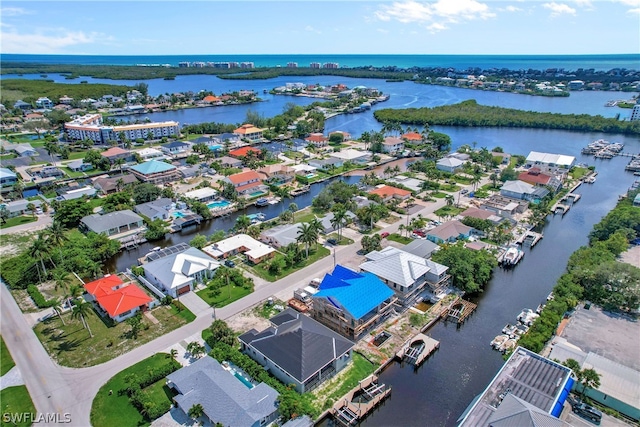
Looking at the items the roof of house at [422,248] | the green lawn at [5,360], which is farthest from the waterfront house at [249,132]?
the green lawn at [5,360]

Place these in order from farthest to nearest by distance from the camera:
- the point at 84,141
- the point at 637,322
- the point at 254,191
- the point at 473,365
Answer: the point at 84,141, the point at 254,191, the point at 637,322, the point at 473,365

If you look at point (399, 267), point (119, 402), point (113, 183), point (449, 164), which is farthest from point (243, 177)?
point (119, 402)

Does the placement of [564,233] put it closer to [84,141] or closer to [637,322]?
[637,322]

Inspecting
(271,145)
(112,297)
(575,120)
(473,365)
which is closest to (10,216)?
(112,297)

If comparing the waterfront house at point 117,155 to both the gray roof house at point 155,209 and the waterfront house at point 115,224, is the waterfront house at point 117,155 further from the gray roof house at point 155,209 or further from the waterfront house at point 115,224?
the waterfront house at point 115,224

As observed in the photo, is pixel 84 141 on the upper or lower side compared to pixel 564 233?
upper

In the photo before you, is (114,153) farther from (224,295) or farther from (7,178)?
(224,295)
